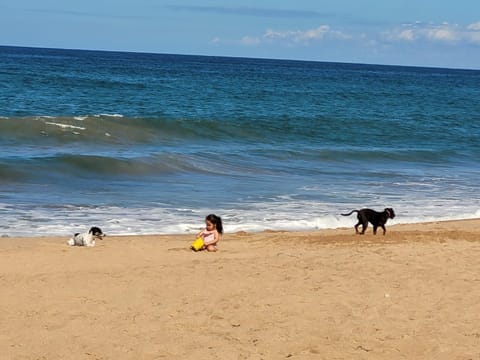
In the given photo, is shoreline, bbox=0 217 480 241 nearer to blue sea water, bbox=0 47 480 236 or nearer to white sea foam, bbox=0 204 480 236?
white sea foam, bbox=0 204 480 236

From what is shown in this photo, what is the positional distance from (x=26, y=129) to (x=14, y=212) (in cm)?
1335

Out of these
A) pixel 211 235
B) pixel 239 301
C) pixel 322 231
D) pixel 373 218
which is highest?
pixel 373 218

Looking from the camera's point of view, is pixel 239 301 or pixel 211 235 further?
pixel 211 235

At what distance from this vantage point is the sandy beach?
261 inches

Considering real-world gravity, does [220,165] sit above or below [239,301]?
above

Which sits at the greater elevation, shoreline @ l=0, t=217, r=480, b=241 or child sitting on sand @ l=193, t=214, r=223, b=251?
child sitting on sand @ l=193, t=214, r=223, b=251

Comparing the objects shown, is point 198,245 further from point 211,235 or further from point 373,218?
point 373,218

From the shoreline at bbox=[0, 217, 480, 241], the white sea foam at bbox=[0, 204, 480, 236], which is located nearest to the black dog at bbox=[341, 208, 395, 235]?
the shoreline at bbox=[0, 217, 480, 241]

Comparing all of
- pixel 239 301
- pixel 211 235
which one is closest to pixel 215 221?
pixel 211 235

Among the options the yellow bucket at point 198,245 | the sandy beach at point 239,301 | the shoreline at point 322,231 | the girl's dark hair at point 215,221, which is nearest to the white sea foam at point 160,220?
the shoreline at point 322,231

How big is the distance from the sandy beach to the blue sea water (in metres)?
2.67

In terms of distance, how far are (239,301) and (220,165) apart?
12842 millimetres

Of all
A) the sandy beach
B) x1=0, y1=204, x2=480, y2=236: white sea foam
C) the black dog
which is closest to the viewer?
the sandy beach

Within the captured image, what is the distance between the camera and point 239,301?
25.7ft
